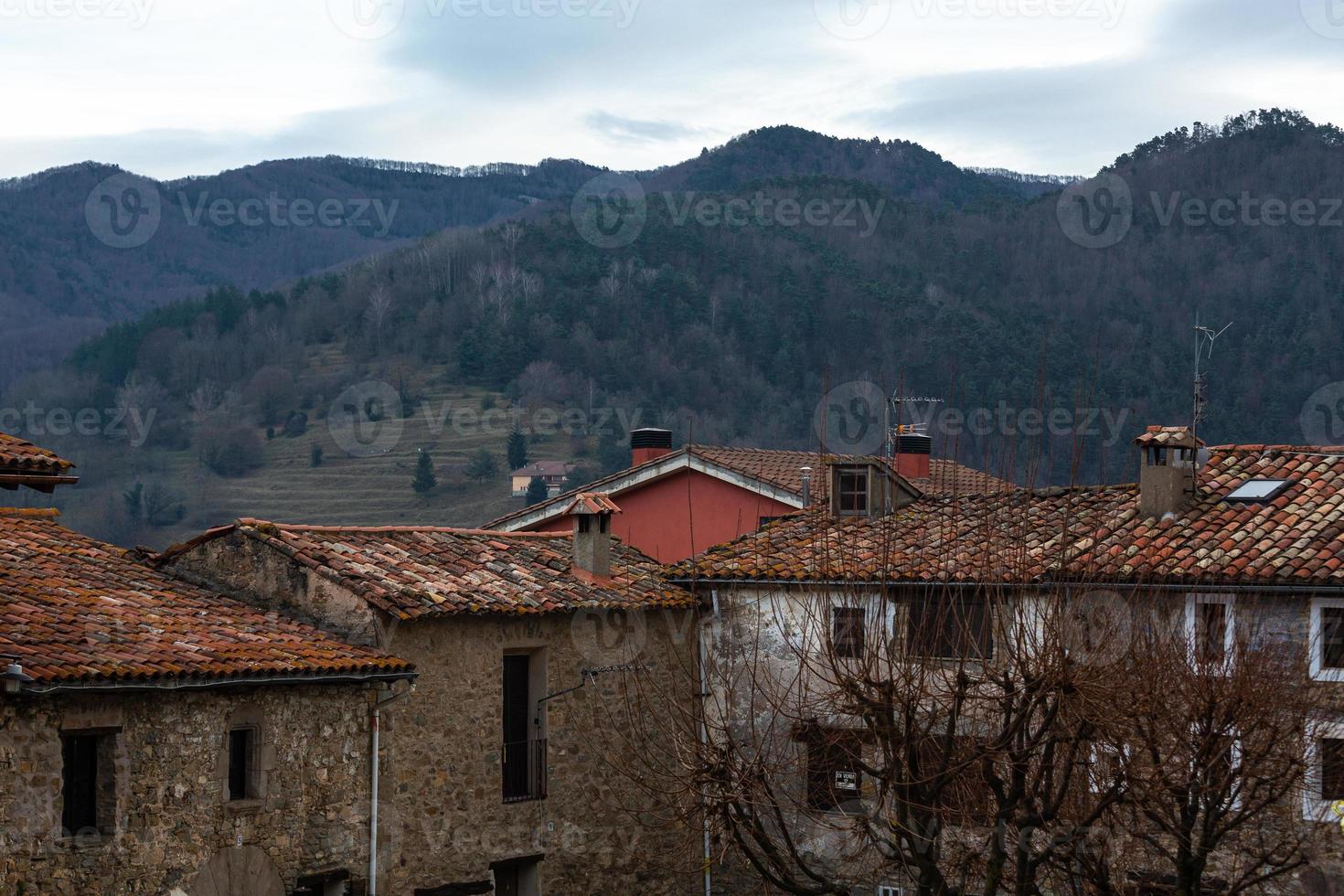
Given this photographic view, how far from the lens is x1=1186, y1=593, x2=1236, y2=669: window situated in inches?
553

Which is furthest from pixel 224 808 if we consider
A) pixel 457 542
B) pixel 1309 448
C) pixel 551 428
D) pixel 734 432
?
pixel 551 428

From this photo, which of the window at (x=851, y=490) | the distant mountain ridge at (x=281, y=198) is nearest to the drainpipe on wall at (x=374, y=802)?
the window at (x=851, y=490)

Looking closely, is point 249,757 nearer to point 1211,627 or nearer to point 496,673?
point 496,673

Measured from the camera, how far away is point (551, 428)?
71.6 meters

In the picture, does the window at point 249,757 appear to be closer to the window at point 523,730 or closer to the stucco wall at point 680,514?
the window at point 523,730

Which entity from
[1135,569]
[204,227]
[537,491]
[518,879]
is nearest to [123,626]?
[518,879]

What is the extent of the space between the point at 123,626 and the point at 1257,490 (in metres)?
12.4

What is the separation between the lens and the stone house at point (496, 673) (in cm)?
1593

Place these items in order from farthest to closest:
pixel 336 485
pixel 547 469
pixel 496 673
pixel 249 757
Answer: pixel 336 485
pixel 547 469
pixel 496 673
pixel 249 757

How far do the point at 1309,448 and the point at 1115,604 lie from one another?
4979 millimetres

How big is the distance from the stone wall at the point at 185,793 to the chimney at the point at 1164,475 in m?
9.18

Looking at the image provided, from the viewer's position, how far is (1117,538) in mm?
17859

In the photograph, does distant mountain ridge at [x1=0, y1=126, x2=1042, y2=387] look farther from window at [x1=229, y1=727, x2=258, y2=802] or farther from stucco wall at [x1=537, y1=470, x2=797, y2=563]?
window at [x1=229, y1=727, x2=258, y2=802]

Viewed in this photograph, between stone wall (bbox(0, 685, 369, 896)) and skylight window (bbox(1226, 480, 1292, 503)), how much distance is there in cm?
1006
